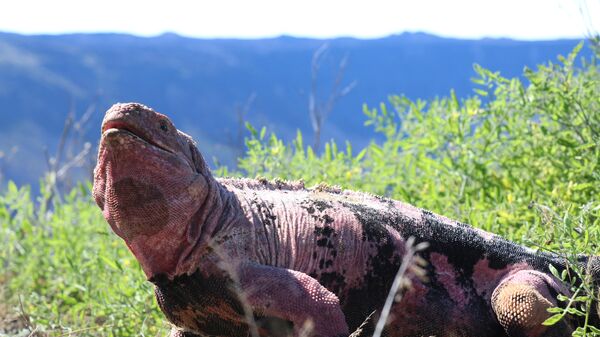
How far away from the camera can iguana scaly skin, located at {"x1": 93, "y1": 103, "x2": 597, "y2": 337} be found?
12.9 feet

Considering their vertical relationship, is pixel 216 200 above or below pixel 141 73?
above

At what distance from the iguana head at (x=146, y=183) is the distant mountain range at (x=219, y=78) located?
2217 centimetres

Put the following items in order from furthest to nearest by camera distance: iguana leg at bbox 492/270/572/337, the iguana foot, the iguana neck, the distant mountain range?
the distant mountain range → the iguana foot → iguana leg at bbox 492/270/572/337 → the iguana neck

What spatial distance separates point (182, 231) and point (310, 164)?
336cm

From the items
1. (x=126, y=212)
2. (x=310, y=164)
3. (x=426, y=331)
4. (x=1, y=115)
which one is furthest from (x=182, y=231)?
(x=1, y=115)

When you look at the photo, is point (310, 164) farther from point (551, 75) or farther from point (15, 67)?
point (15, 67)

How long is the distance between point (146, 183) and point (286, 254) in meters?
0.69

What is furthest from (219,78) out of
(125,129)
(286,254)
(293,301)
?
(293,301)

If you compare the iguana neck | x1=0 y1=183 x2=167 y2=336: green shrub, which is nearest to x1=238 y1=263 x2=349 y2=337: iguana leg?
the iguana neck

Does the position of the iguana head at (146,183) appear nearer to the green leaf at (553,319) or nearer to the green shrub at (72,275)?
the green shrub at (72,275)

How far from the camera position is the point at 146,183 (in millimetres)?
3920

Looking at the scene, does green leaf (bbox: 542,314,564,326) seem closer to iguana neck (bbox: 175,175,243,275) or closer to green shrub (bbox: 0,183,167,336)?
iguana neck (bbox: 175,175,243,275)

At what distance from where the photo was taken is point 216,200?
4203mm

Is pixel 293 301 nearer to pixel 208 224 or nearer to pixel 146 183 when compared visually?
pixel 208 224
